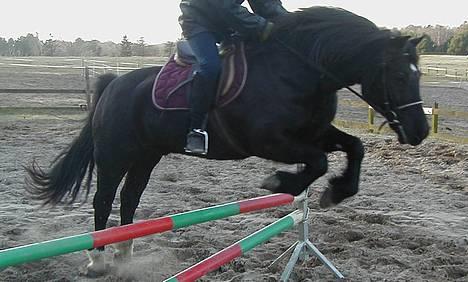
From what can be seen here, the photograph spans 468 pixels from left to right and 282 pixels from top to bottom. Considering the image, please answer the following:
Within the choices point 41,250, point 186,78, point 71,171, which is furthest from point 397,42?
point 71,171

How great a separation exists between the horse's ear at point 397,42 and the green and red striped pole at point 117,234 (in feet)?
3.69

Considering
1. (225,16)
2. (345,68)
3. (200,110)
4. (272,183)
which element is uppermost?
(225,16)

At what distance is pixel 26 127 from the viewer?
14.5 metres

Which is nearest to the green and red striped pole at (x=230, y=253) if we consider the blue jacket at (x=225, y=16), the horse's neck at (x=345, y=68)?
the horse's neck at (x=345, y=68)

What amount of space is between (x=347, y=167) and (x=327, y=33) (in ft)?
2.89

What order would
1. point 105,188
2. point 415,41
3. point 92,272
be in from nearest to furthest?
point 415,41 < point 92,272 < point 105,188

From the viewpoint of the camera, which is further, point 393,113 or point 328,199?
point 328,199

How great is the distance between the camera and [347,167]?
3.97 m

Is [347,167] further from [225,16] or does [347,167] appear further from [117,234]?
[117,234]

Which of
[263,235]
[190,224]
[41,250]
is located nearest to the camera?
[41,250]

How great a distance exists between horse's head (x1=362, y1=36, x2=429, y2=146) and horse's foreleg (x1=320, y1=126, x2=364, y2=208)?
307mm

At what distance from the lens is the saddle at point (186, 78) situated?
4.00 metres

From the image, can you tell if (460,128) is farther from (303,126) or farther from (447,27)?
(447,27)

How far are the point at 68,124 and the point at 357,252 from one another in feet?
37.8
